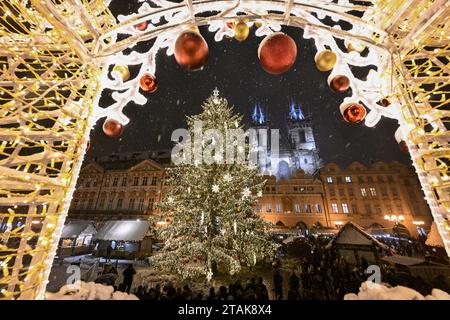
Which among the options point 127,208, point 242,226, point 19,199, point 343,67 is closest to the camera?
point 19,199

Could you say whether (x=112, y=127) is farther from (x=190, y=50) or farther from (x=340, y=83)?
(x=340, y=83)

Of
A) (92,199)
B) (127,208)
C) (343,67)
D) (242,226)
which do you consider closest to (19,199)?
(343,67)

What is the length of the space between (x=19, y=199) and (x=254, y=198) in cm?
994

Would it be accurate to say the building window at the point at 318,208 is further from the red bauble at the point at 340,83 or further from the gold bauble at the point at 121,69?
the gold bauble at the point at 121,69

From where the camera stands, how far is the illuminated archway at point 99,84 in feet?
6.33

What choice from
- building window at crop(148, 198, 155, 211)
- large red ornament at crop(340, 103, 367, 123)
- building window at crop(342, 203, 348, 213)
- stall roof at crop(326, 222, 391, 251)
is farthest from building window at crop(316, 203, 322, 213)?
large red ornament at crop(340, 103, 367, 123)

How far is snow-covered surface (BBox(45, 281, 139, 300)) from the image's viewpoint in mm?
1646

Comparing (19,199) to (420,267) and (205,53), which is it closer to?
(205,53)

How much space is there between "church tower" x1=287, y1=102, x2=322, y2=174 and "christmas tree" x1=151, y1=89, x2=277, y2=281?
180 ft

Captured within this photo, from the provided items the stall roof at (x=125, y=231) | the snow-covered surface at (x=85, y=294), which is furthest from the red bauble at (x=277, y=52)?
the stall roof at (x=125, y=231)

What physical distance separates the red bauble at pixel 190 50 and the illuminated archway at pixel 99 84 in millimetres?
434

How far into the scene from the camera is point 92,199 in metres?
38.9

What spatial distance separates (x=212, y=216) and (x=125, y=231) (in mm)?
11575

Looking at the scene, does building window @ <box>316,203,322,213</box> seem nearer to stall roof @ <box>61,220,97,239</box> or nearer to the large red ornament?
stall roof @ <box>61,220,97,239</box>
